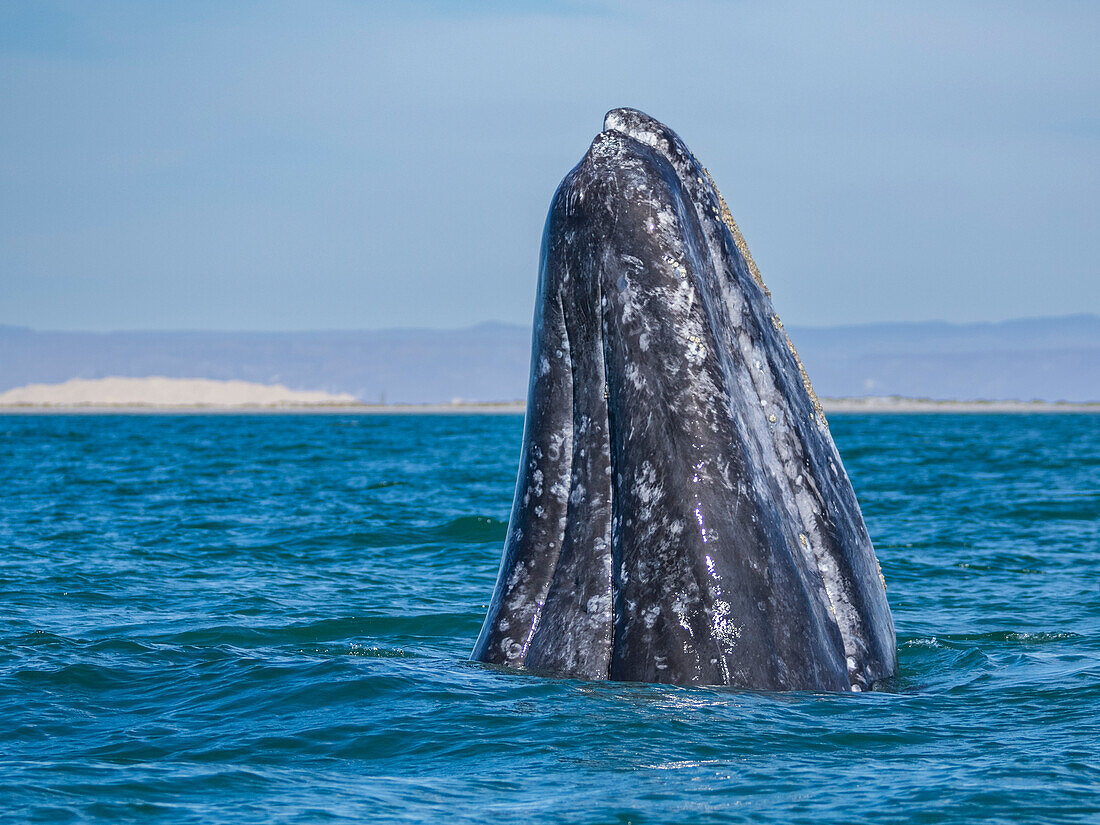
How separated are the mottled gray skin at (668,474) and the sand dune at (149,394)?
147 meters

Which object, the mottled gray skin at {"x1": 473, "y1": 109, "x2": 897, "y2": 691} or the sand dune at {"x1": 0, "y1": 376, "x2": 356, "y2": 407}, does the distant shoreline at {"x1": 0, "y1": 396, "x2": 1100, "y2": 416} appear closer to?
the sand dune at {"x1": 0, "y1": 376, "x2": 356, "y2": 407}

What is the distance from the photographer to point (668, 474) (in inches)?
162

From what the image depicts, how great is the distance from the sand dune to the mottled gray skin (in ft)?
482

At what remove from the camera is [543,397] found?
4.52m

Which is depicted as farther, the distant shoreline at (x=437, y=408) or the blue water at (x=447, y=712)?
the distant shoreline at (x=437, y=408)

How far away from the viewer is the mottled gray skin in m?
4.03

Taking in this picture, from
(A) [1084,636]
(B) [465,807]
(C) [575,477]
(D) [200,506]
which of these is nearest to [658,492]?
(C) [575,477]

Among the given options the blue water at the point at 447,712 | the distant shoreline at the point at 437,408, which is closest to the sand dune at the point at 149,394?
the distant shoreline at the point at 437,408

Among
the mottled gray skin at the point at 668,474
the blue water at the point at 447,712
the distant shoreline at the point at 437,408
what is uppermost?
the distant shoreline at the point at 437,408

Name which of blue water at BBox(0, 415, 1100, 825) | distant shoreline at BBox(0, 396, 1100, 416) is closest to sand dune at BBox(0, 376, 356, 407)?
distant shoreline at BBox(0, 396, 1100, 416)

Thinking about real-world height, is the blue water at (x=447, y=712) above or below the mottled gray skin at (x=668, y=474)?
below

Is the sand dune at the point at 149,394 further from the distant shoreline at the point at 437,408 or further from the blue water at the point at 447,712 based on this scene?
the blue water at the point at 447,712

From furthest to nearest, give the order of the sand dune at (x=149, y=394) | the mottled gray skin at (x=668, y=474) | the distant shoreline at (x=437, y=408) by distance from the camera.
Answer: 1. the sand dune at (x=149, y=394)
2. the distant shoreline at (x=437, y=408)
3. the mottled gray skin at (x=668, y=474)

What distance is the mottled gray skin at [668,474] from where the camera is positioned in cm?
403
